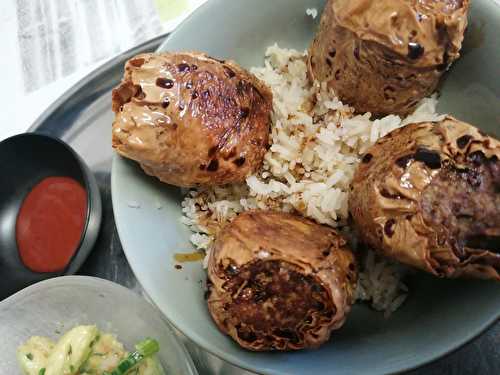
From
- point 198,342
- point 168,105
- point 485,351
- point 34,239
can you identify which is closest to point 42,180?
point 34,239

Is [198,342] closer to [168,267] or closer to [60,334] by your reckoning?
[168,267]

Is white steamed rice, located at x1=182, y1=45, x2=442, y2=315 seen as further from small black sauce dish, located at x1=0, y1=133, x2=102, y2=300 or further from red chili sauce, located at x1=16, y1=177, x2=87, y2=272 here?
red chili sauce, located at x1=16, y1=177, x2=87, y2=272

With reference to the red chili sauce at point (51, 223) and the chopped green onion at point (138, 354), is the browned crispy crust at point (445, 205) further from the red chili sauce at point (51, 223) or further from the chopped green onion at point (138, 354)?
the red chili sauce at point (51, 223)

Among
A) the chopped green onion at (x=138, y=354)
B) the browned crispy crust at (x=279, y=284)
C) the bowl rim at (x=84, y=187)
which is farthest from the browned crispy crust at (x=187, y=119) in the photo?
the chopped green onion at (x=138, y=354)

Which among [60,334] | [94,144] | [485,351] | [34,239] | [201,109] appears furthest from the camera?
[94,144]

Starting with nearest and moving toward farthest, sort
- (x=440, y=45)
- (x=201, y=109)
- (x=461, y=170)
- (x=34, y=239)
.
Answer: (x=461, y=170), (x=440, y=45), (x=201, y=109), (x=34, y=239)
